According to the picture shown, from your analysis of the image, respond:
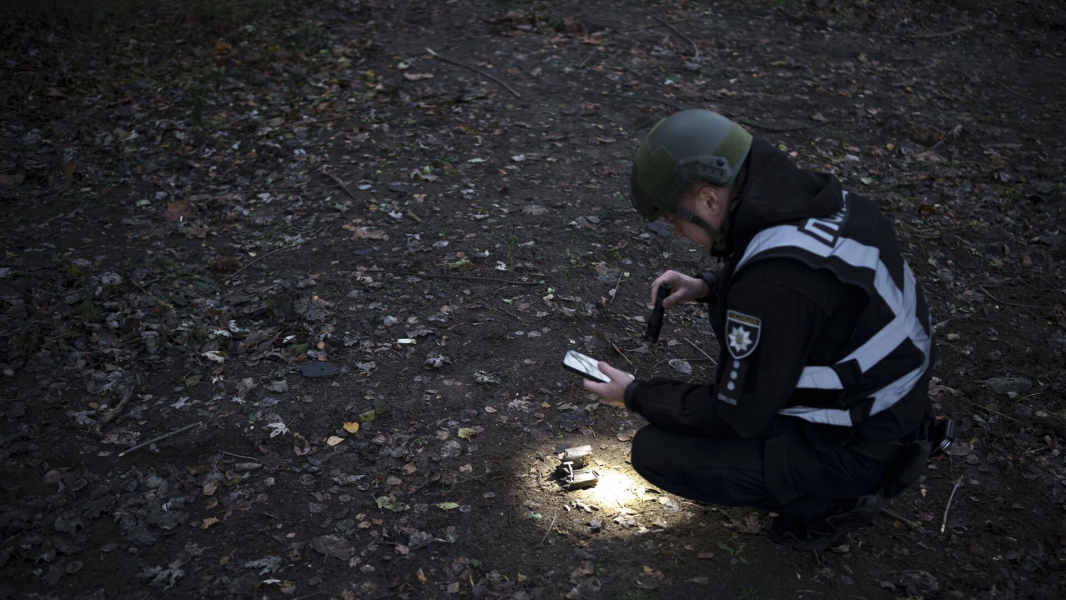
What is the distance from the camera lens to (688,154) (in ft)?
9.07

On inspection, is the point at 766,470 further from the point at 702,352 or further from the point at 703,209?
the point at 702,352

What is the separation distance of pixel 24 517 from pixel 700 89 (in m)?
7.15

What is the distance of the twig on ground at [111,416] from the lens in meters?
3.81

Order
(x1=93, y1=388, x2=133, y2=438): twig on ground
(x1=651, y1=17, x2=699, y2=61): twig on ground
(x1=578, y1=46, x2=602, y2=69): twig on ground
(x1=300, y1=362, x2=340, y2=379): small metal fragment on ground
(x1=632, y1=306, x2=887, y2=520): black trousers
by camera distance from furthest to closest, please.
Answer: (x1=651, y1=17, x2=699, y2=61): twig on ground
(x1=578, y1=46, x2=602, y2=69): twig on ground
(x1=300, y1=362, x2=340, y2=379): small metal fragment on ground
(x1=93, y1=388, x2=133, y2=438): twig on ground
(x1=632, y1=306, x2=887, y2=520): black trousers

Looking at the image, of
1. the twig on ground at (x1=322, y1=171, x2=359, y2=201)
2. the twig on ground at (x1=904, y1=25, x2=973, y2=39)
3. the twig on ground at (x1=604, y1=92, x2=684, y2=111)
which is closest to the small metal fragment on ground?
the twig on ground at (x1=322, y1=171, x2=359, y2=201)

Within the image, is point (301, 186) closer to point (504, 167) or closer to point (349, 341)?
point (504, 167)

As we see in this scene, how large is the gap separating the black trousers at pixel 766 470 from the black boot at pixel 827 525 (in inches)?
2.2

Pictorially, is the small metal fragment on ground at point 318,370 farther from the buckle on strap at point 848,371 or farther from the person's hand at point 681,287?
the buckle on strap at point 848,371

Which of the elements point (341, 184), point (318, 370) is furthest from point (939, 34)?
point (318, 370)

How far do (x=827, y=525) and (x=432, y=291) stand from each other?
2.92 m

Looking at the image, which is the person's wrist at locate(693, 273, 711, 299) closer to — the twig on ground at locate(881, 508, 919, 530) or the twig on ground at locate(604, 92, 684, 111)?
A: the twig on ground at locate(881, 508, 919, 530)

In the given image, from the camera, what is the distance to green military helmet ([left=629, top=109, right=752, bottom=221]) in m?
2.75

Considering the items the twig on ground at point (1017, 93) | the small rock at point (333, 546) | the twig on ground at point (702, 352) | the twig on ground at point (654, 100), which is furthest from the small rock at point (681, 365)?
the twig on ground at point (1017, 93)

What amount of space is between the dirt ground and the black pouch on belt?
0.53 metres
